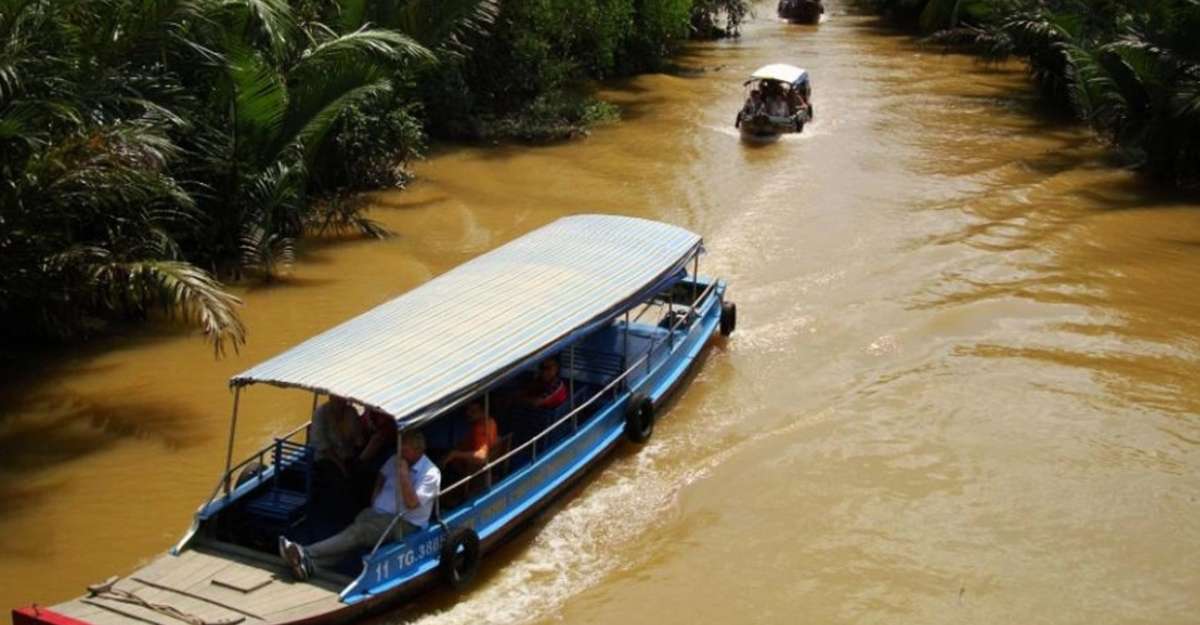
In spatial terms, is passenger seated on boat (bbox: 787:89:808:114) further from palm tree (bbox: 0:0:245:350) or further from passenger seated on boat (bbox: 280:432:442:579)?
passenger seated on boat (bbox: 280:432:442:579)

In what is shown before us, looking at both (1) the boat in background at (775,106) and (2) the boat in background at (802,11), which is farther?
(2) the boat in background at (802,11)

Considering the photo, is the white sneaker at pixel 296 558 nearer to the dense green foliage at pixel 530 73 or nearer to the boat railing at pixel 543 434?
the boat railing at pixel 543 434

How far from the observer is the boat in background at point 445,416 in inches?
320

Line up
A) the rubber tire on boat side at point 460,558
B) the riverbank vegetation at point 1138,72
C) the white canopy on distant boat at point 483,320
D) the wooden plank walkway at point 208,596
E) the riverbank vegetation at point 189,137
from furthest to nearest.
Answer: the riverbank vegetation at point 1138,72 < the riverbank vegetation at point 189,137 < the rubber tire on boat side at point 460,558 < the white canopy on distant boat at point 483,320 < the wooden plank walkway at point 208,596

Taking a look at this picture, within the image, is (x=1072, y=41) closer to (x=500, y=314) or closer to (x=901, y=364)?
(x=901, y=364)

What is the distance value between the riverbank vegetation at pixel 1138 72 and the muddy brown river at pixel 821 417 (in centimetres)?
86

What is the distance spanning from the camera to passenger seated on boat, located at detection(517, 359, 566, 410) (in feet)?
34.7

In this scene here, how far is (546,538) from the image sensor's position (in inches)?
397

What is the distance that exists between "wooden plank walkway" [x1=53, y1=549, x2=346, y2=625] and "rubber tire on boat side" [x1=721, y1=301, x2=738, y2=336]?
670cm

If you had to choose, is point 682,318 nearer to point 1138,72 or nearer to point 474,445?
point 474,445

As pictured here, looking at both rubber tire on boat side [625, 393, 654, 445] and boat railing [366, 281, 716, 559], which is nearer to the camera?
boat railing [366, 281, 716, 559]

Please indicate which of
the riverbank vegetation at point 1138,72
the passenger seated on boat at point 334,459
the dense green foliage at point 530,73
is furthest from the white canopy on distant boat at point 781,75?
the passenger seated on boat at point 334,459

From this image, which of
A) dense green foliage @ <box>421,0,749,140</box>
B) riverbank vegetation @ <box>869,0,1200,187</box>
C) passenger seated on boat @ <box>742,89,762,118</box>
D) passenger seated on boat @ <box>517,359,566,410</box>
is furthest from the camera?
passenger seated on boat @ <box>742,89,762,118</box>

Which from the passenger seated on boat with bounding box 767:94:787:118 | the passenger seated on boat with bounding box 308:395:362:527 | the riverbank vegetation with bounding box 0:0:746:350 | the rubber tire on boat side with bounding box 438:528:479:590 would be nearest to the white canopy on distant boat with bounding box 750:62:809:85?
the passenger seated on boat with bounding box 767:94:787:118
